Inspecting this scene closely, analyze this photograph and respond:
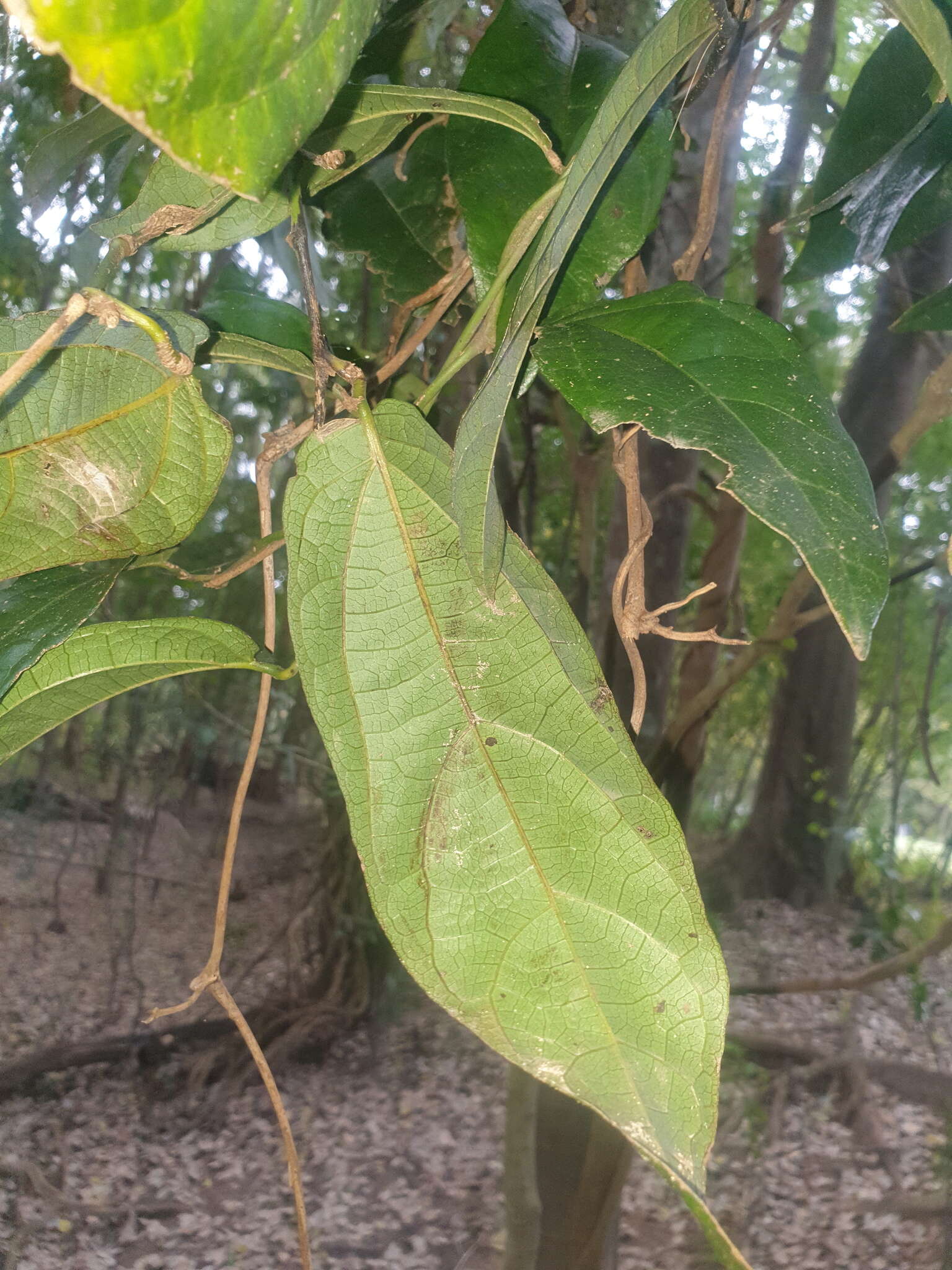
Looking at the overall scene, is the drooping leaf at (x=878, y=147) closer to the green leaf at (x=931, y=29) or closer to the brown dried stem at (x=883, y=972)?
the green leaf at (x=931, y=29)

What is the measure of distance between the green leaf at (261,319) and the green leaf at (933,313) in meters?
0.23

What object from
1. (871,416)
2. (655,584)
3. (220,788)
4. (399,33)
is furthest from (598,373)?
(220,788)

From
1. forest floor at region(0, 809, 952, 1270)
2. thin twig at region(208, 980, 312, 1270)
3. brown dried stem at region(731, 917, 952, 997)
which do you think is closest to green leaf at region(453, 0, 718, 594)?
thin twig at region(208, 980, 312, 1270)

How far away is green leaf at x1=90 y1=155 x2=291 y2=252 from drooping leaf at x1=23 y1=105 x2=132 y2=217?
0.42ft

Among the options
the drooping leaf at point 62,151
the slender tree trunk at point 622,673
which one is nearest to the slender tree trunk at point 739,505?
the slender tree trunk at point 622,673

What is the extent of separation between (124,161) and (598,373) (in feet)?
1.06

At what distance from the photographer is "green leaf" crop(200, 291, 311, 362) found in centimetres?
34

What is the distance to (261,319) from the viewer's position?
344 millimetres

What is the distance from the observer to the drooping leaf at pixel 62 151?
362mm

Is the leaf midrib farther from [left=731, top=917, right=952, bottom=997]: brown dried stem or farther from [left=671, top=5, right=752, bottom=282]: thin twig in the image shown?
[left=731, top=917, right=952, bottom=997]: brown dried stem

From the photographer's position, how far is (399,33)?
0.41 meters

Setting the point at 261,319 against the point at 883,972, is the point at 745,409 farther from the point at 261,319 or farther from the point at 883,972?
the point at 883,972

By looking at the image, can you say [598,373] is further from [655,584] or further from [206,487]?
[655,584]

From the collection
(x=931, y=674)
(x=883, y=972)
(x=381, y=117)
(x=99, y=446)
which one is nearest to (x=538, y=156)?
(x=381, y=117)
